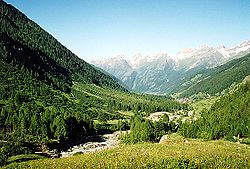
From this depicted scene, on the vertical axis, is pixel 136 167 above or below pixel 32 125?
below

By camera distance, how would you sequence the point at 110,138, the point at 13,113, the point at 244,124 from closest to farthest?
the point at 244,124
the point at 13,113
the point at 110,138

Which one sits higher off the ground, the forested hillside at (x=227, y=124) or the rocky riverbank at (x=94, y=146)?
the forested hillside at (x=227, y=124)

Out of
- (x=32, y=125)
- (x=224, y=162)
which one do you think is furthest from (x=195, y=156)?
(x=32, y=125)

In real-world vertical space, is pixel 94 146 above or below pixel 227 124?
below

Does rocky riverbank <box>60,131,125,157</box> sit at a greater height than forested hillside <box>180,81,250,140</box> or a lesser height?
lesser

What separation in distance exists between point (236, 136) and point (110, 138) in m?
71.3

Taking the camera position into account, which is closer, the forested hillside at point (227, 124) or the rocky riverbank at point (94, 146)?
the rocky riverbank at point (94, 146)

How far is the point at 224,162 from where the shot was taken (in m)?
56.8

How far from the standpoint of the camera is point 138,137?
14175 cm

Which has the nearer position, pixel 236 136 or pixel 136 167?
pixel 136 167

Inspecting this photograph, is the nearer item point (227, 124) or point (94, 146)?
point (94, 146)

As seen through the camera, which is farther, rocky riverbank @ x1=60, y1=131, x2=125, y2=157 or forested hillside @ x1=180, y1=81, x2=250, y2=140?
forested hillside @ x1=180, y1=81, x2=250, y2=140

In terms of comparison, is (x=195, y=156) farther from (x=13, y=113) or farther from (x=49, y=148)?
(x=13, y=113)

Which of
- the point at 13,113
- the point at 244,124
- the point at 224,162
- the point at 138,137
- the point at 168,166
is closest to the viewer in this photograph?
the point at 168,166
